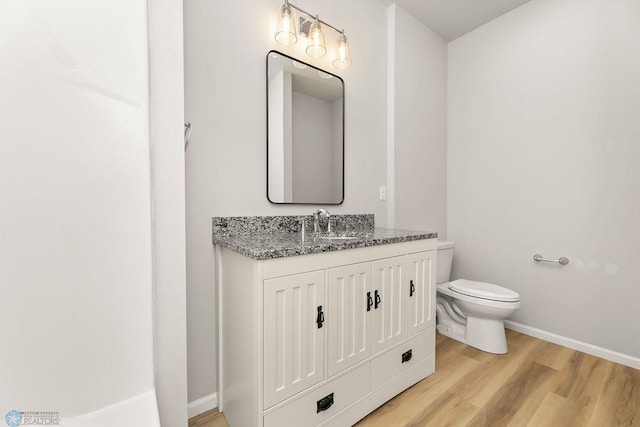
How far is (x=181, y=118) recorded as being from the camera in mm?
1076

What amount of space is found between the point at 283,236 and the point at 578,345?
222 centimetres

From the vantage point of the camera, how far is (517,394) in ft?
4.87

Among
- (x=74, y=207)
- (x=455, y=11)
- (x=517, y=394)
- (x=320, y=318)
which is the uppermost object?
(x=455, y=11)

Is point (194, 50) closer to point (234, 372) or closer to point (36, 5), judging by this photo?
point (36, 5)

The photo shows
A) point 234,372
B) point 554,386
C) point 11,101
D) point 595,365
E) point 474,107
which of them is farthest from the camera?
point 474,107

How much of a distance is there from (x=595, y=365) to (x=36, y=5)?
323 cm

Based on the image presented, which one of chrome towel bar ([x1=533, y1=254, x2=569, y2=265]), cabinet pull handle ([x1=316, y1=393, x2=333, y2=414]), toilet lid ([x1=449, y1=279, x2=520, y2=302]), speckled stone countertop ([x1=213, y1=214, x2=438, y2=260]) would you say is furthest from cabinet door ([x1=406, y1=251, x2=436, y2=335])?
chrome towel bar ([x1=533, y1=254, x2=569, y2=265])

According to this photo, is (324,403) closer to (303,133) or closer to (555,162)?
(303,133)

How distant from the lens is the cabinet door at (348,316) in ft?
3.93

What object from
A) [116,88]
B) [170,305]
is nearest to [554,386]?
[170,305]

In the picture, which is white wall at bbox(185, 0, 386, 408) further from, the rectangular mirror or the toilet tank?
the toilet tank

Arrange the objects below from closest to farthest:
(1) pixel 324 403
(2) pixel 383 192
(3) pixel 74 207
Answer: (3) pixel 74 207
(1) pixel 324 403
(2) pixel 383 192

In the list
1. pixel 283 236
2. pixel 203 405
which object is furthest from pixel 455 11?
pixel 203 405

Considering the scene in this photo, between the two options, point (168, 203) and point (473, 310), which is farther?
point (473, 310)
